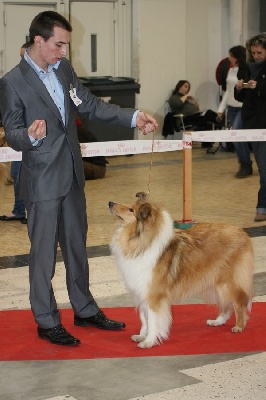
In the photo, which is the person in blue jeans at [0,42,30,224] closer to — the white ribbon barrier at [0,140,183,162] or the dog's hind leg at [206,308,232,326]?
the white ribbon barrier at [0,140,183,162]

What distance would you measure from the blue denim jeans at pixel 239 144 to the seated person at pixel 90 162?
1.97m

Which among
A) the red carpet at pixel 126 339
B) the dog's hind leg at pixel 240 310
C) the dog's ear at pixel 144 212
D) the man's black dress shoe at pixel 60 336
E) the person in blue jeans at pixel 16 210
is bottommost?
the red carpet at pixel 126 339

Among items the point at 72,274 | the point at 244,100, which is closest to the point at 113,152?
the point at 244,100

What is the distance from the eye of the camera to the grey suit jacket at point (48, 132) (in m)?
4.85

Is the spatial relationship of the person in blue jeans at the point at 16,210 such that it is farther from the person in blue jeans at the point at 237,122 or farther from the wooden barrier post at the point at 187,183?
the person in blue jeans at the point at 237,122

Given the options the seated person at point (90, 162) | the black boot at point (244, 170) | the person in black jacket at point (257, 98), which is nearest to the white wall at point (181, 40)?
the seated person at point (90, 162)

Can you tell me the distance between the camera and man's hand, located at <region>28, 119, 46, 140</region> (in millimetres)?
4484

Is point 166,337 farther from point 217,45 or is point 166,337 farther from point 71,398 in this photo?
point 217,45

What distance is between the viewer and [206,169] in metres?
12.7

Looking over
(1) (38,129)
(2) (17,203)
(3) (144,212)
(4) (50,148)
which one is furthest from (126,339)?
(2) (17,203)

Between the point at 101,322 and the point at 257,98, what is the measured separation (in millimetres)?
4544

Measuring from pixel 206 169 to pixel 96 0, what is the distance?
3.99 metres

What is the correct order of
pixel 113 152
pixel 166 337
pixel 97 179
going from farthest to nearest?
1. pixel 97 179
2. pixel 113 152
3. pixel 166 337

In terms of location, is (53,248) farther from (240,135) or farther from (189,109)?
(189,109)
